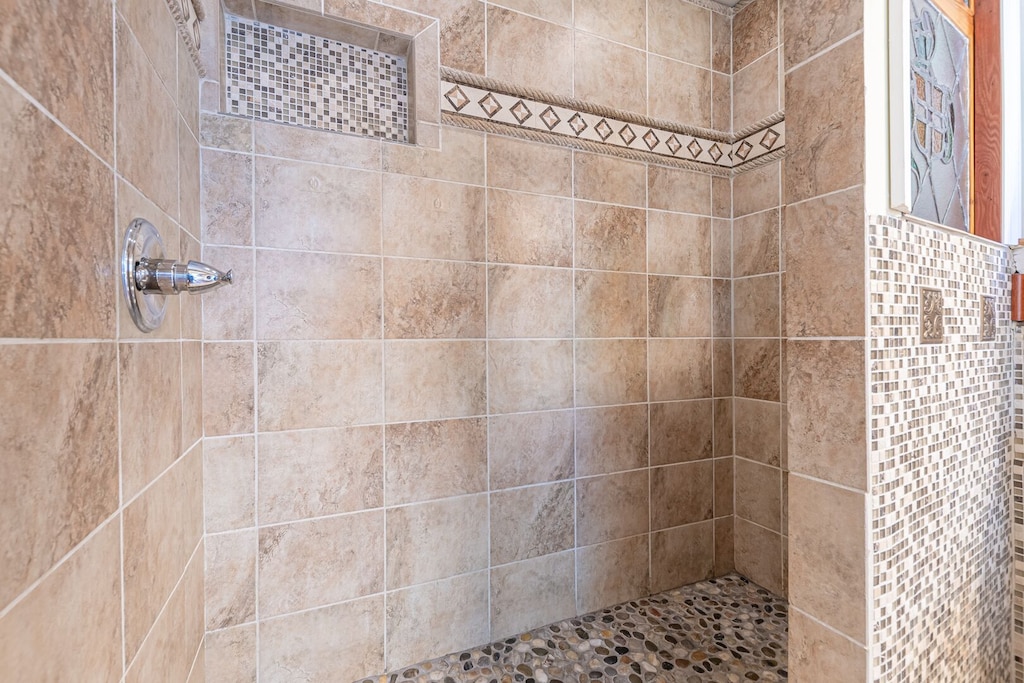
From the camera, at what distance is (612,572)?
180 centimetres

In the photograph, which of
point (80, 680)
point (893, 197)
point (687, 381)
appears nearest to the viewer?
point (80, 680)

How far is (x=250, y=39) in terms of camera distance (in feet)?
4.52

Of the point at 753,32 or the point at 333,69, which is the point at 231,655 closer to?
the point at 333,69

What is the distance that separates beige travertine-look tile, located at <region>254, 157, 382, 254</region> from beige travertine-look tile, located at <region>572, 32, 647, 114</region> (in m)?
0.93

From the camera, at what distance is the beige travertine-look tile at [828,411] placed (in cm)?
76

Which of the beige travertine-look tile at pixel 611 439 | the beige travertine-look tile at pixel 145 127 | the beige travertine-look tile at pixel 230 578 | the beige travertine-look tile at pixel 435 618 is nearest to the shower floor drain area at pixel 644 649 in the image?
the beige travertine-look tile at pixel 435 618

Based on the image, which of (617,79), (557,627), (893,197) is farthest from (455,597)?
(617,79)

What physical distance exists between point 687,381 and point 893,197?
1.26 m

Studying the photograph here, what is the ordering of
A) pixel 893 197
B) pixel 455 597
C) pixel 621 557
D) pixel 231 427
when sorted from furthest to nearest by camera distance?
pixel 621 557 < pixel 455 597 < pixel 231 427 < pixel 893 197

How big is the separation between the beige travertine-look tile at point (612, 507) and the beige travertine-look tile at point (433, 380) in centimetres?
57

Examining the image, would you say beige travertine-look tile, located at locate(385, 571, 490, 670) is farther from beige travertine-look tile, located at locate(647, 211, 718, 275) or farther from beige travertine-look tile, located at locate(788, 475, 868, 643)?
beige travertine-look tile, located at locate(647, 211, 718, 275)

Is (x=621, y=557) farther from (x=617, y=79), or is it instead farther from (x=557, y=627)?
(x=617, y=79)

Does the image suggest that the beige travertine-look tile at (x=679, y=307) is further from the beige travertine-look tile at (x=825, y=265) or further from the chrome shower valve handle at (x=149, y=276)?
the chrome shower valve handle at (x=149, y=276)

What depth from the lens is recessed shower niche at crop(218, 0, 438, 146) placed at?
1.36 meters
